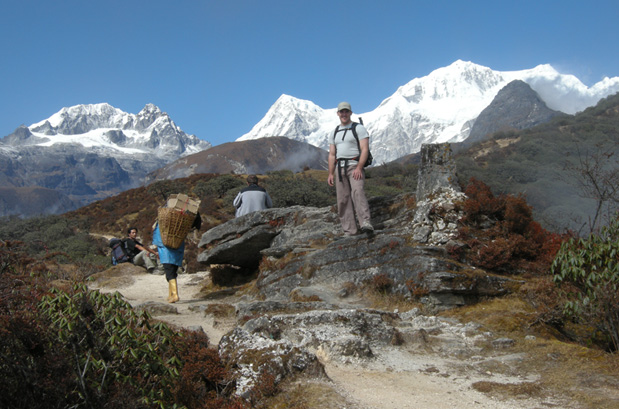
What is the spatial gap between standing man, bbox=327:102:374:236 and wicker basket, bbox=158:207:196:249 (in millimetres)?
3194

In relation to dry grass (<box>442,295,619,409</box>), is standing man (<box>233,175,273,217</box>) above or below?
above

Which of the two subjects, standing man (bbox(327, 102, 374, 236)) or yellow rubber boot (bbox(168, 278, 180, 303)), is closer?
standing man (bbox(327, 102, 374, 236))

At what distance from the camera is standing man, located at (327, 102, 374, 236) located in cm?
939

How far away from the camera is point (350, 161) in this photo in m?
Result: 9.50

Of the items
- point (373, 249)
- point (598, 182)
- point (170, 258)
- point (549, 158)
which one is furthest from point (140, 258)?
point (549, 158)

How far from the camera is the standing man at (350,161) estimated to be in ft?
30.8

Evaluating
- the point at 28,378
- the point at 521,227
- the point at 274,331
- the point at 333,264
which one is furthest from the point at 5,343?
the point at 521,227

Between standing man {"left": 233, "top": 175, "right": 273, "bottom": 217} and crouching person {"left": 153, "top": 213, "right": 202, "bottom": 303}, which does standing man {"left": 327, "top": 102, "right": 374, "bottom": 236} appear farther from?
standing man {"left": 233, "top": 175, "right": 273, "bottom": 217}

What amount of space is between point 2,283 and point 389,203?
8.63 meters

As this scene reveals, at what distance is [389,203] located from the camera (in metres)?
11.4

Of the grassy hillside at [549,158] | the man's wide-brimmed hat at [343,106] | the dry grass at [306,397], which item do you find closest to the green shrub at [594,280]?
the dry grass at [306,397]

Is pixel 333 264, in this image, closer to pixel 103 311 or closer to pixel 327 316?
pixel 327 316

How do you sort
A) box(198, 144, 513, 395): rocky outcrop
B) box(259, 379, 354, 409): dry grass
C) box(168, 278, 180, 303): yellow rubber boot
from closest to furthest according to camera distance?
1. box(259, 379, 354, 409): dry grass
2. box(198, 144, 513, 395): rocky outcrop
3. box(168, 278, 180, 303): yellow rubber boot

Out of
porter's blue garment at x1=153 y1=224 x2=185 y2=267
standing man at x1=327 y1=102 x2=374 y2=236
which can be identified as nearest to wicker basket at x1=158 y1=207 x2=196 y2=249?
porter's blue garment at x1=153 y1=224 x2=185 y2=267
